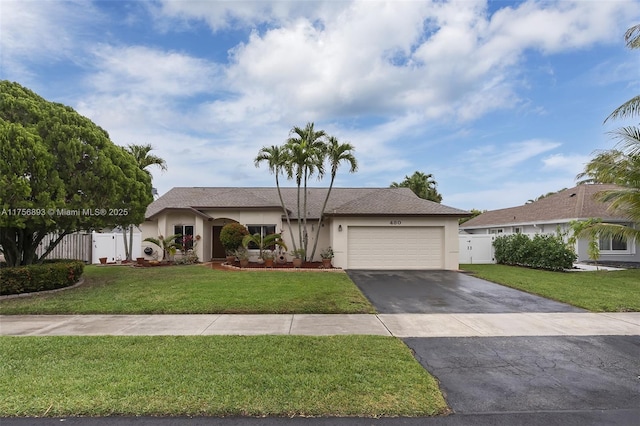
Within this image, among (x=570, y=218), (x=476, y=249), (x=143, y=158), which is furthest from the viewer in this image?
(x=476, y=249)

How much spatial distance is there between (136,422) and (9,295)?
30.1ft

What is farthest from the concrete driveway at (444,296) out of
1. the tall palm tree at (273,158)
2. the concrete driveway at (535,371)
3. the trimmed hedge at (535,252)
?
the tall palm tree at (273,158)

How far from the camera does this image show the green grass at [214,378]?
11.6 feet

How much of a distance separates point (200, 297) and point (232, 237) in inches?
338

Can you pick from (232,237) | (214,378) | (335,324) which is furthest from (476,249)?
(214,378)

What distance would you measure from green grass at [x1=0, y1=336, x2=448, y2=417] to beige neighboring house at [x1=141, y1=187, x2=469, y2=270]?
11.5 metres

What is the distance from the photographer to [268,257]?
690 inches

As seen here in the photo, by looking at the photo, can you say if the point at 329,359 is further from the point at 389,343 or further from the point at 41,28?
the point at 41,28

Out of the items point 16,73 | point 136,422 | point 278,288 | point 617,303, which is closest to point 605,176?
point 617,303

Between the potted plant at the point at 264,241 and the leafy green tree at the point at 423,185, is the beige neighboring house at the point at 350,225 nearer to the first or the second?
the potted plant at the point at 264,241

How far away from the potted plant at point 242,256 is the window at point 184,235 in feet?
10.5

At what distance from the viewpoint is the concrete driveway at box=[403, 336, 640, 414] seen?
379cm

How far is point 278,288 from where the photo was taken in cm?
1056

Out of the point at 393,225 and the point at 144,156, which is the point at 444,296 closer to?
the point at 393,225
